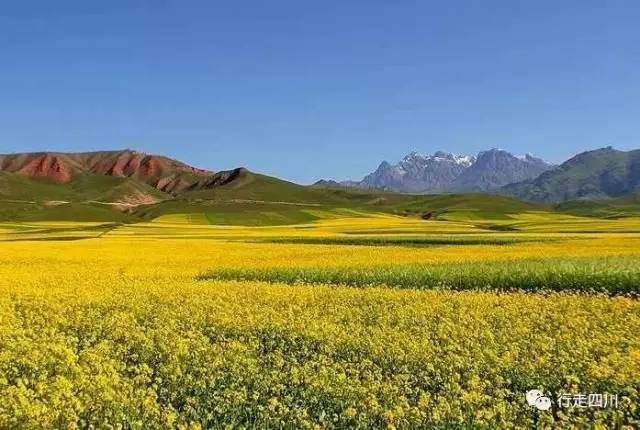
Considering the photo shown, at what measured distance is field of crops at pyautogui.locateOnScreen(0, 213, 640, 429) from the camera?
33.8 ft

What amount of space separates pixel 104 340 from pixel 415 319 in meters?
8.16

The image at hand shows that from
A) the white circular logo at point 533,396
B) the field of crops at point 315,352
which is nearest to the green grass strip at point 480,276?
the field of crops at point 315,352

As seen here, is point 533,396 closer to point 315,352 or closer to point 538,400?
point 538,400

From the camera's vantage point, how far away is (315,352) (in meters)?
14.3

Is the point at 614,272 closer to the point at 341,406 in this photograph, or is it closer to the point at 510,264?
the point at 510,264

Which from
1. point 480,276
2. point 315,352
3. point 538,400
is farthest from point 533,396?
point 480,276

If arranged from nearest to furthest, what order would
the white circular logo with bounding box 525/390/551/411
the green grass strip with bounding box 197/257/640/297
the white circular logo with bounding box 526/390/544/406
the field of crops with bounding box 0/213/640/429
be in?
1. the field of crops with bounding box 0/213/640/429
2. the white circular logo with bounding box 525/390/551/411
3. the white circular logo with bounding box 526/390/544/406
4. the green grass strip with bounding box 197/257/640/297

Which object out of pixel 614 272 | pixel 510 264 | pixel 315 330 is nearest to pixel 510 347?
pixel 315 330

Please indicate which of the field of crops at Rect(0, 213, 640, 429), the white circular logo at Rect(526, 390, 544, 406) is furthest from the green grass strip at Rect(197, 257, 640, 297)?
the white circular logo at Rect(526, 390, 544, 406)

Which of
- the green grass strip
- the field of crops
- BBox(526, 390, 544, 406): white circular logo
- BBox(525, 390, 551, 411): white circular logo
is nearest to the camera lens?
the field of crops

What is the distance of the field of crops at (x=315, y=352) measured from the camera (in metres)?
10.3

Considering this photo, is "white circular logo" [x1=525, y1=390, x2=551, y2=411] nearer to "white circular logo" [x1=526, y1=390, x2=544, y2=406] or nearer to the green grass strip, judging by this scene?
"white circular logo" [x1=526, y1=390, x2=544, y2=406]

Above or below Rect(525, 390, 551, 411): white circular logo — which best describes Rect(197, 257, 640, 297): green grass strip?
above

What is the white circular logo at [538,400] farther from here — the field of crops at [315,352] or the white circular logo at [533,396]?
the field of crops at [315,352]
